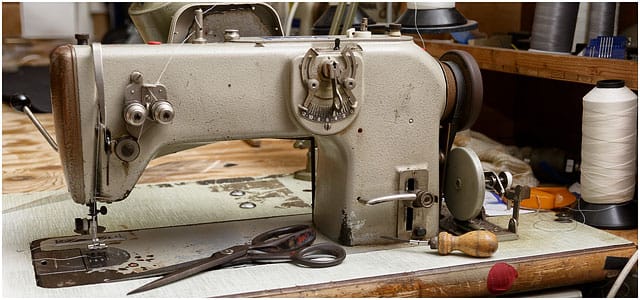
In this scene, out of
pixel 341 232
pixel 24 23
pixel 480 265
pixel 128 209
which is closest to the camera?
pixel 480 265

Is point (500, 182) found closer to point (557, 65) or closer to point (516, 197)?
point (516, 197)

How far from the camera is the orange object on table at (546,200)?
74.9 inches

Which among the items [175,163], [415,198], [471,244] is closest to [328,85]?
[415,198]

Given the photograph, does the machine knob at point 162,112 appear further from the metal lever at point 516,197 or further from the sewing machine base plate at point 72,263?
the metal lever at point 516,197

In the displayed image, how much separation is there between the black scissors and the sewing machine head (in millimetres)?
88

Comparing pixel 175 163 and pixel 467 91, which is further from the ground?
pixel 467 91

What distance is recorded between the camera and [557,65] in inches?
76.3

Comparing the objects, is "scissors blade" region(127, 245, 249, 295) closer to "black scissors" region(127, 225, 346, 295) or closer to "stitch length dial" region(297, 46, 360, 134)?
"black scissors" region(127, 225, 346, 295)

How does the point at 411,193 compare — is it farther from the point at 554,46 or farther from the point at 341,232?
the point at 554,46

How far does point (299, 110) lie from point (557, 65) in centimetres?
74

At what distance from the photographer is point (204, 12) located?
5.69 feet

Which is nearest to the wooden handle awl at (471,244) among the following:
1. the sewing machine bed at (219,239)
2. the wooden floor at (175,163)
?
the sewing machine bed at (219,239)

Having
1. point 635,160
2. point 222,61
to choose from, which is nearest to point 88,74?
point 222,61

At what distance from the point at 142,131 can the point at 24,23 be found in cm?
448
